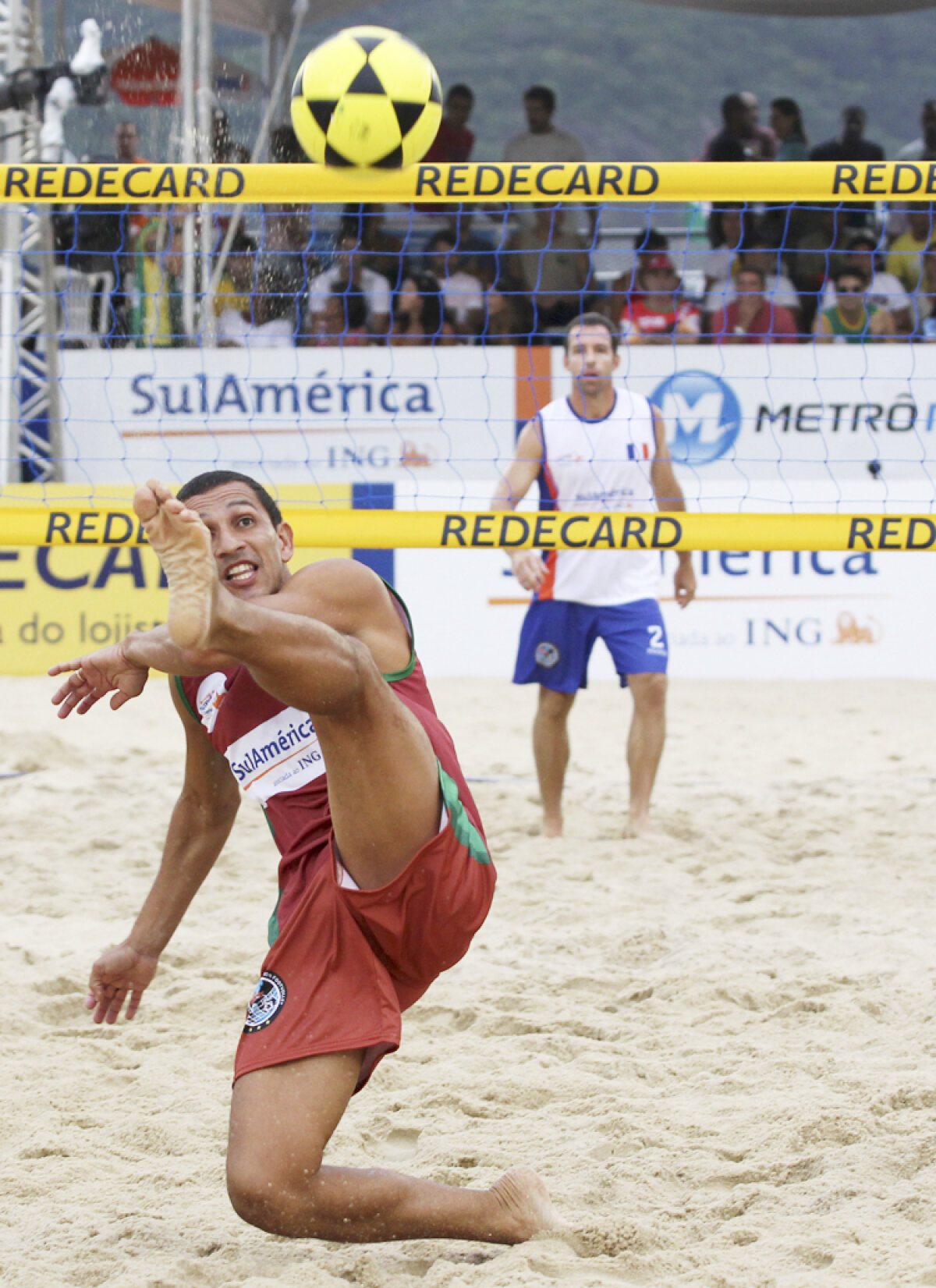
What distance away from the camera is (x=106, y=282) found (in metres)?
8.47

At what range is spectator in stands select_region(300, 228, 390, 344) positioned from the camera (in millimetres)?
8477

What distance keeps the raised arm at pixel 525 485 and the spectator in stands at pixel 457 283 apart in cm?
351

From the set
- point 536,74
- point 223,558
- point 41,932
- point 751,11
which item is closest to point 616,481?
point 41,932

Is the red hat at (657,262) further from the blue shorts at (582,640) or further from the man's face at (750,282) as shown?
the blue shorts at (582,640)

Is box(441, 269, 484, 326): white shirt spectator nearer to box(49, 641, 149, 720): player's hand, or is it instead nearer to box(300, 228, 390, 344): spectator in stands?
box(300, 228, 390, 344): spectator in stands

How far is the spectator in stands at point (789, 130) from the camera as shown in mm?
9898

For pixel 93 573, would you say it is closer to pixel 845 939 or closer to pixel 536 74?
pixel 845 939

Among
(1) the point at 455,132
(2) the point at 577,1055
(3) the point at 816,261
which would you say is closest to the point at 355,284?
(1) the point at 455,132

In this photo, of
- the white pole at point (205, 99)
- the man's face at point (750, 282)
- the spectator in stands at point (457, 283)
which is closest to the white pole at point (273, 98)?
the white pole at point (205, 99)

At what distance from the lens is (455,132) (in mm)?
9680

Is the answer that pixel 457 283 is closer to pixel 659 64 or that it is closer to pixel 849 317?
pixel 849 317

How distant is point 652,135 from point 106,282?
18618mm

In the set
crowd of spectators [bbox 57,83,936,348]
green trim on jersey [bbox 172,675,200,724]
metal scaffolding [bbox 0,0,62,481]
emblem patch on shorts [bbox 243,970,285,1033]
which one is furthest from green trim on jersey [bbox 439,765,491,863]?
crowd of spectators [bbox 57,83,936,348]

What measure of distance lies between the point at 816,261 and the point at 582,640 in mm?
4876
